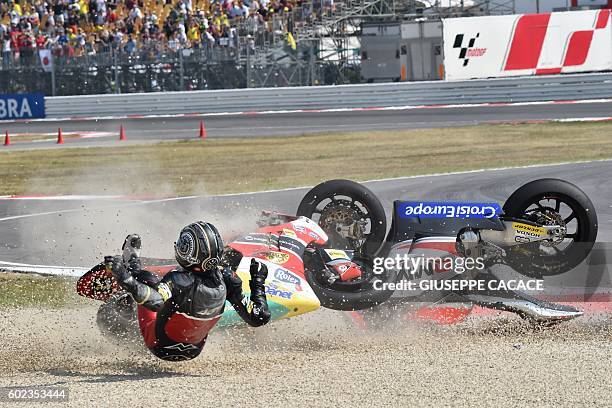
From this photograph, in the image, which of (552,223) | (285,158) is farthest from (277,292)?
(285,158)

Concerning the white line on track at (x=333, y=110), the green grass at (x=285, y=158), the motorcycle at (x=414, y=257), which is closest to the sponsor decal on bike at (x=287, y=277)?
the motorcycle at (x=414, y=257)

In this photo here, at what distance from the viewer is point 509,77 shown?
31.5 meters

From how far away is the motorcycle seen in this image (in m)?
7.84

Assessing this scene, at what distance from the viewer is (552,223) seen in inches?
318

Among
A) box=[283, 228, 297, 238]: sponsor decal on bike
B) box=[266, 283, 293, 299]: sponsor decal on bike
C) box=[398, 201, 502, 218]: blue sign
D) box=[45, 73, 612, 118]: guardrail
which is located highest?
box=[45, 73, 612, 118]: guardrail

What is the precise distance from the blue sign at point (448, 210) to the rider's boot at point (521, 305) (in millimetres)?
526

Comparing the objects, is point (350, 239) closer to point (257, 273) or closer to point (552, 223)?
point (257, 273)

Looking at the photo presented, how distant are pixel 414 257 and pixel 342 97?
77.6 feet

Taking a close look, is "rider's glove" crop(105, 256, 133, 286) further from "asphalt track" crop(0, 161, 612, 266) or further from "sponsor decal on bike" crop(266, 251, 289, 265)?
"asphalt track" crop(0, 161, 612, 266)

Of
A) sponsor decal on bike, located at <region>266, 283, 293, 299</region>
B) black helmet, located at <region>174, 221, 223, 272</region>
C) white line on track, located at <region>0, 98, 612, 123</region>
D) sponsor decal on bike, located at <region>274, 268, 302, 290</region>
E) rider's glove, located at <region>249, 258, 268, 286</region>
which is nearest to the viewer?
black helmet, located at <region>174, 221, 223, 272</region>

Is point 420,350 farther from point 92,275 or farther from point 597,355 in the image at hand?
point 92,275

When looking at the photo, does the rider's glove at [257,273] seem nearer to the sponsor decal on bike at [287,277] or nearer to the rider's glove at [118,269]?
the sponsor decal on bike at [287,277]

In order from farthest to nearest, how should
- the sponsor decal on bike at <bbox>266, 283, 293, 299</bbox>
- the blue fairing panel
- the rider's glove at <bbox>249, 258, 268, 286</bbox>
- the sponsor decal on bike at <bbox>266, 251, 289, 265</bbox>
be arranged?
the blue fairing panel → the sponsor decal on bike at <bbox>266, 251, 289, 265</bbox> → the sponsor decal on bike at <bbox>266, 283, 293, 299</bbox> → the rider's glove at <bbox>249, 258, 268, 286</bbox>

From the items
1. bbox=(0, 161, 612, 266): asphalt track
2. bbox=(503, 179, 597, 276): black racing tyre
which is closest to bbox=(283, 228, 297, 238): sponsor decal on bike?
bbox=(503, 179, 597, 276): black racing tyre
